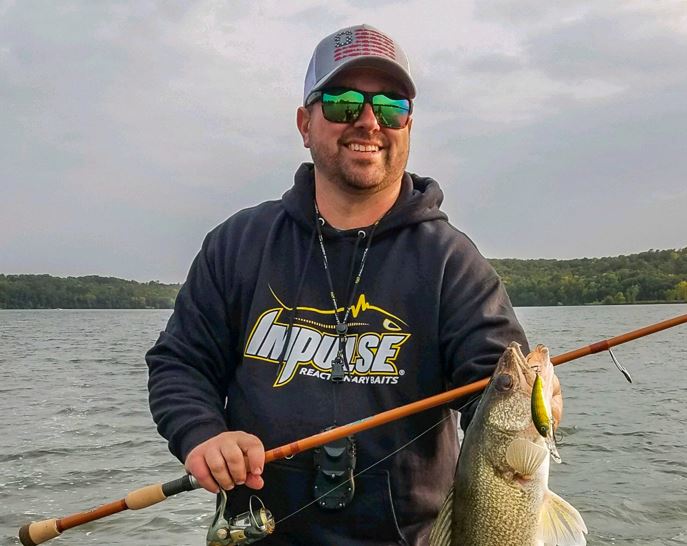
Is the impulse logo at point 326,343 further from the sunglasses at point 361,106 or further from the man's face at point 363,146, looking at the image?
the sunglasses at point 361,106

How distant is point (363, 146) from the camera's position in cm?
365

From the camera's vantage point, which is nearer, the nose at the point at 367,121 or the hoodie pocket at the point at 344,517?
the hoodie pocket at the point at 344,517

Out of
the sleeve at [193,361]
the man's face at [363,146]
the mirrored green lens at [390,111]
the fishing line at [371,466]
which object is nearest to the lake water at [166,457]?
the sleeve at [193,361]

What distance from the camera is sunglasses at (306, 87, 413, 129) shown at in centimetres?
366

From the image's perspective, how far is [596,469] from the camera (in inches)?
421

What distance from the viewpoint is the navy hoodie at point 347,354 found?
3.32 metres

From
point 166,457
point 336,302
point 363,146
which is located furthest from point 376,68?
point 166,457

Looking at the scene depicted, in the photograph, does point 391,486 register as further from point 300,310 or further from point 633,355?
point 633,355

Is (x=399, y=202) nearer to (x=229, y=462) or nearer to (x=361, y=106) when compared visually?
(x=361, y=106)

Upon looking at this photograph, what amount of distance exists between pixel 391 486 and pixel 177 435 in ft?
2.96

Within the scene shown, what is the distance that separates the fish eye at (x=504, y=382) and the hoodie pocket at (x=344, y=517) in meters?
0.72

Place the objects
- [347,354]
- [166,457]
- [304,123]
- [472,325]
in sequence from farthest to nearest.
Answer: [166,457] → [304,123] → [347,354] → [472,325]

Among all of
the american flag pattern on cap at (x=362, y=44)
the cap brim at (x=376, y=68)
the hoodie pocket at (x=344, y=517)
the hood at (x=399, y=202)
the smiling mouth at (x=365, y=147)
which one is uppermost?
the american flag pattern on cap at (x=362, y=44)

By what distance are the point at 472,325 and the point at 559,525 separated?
2.72 ft
